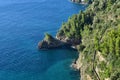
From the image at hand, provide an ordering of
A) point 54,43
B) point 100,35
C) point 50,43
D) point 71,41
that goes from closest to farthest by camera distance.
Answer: point 100,35, point 50,43, point 54,43, point 71,41

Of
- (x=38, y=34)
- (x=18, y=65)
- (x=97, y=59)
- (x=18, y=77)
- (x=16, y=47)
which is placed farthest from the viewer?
(x=38, y=34)

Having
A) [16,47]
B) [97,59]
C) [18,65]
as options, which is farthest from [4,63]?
[97,59]

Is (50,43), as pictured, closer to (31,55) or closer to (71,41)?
(71,41)

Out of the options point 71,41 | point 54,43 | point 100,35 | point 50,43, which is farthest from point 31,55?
point 100,35

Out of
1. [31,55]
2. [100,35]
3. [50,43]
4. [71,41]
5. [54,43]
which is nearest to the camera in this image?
[100,35]

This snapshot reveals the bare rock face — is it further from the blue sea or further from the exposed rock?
the blue sea

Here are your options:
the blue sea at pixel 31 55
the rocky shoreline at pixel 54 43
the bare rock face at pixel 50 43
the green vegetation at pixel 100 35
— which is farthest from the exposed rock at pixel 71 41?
the blue sea at pixel 31 55

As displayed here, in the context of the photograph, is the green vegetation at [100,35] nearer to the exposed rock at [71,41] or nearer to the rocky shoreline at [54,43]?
the exposed rock at [71,41]

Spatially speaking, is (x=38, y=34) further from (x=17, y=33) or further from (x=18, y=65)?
(x=18, y=65)
